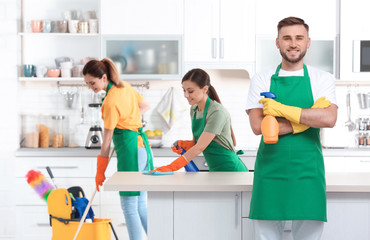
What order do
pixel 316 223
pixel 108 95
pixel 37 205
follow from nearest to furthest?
pixel 316 223, pixel 108 95, pixel 37 205

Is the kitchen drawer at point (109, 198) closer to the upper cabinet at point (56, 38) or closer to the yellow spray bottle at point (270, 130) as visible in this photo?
the upper cabinet at point (56, 38)

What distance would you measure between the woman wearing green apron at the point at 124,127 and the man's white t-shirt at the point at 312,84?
1.47 metres

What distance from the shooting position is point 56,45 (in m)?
5.47

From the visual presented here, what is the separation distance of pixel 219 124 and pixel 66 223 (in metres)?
1.04

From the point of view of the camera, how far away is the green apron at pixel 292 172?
2383 mm

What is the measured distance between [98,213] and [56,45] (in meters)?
1.66

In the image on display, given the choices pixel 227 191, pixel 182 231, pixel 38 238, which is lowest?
pixel 38 238

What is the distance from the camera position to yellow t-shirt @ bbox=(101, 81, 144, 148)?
3742 millimetres

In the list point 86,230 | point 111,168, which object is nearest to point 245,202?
point 86,230

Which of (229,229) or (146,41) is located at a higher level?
(146,41)

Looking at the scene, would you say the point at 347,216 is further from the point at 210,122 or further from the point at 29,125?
the point at 29,125

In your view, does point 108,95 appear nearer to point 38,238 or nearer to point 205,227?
point 205,227

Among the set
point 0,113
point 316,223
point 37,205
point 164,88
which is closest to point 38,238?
point 37,205

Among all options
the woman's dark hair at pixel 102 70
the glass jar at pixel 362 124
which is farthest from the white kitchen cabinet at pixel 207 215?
the glass jar at pixel 362 124
